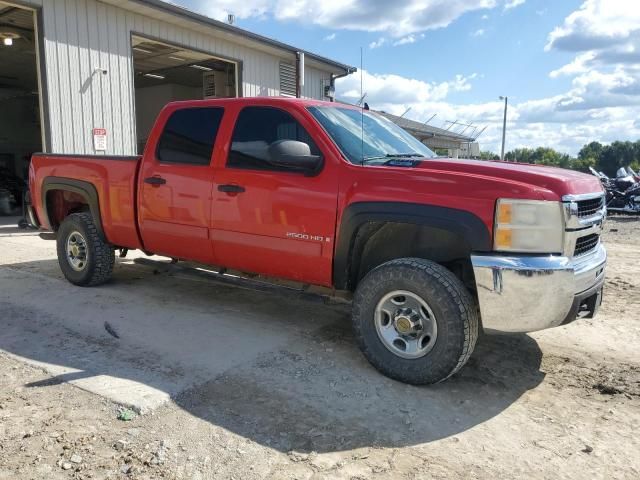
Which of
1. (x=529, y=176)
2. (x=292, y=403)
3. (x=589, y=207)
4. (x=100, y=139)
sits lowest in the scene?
(x=292, y=403)

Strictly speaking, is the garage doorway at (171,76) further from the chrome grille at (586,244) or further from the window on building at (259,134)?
the chrome grille at (586,244)

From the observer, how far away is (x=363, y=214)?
3730 mm

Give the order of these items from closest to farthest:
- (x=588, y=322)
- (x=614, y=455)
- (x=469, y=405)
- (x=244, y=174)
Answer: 1. (x=614, y=455)
2. (x=469, y=405)
3. (x=244, y=174)
4. (x=588, y=322)

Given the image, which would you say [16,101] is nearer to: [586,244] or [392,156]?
[392,156]

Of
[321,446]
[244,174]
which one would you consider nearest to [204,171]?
[244,174]

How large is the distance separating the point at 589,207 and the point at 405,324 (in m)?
1.50

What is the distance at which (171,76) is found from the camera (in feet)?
67.7

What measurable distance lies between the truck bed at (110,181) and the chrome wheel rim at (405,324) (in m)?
2.93

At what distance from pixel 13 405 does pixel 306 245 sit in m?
2.20

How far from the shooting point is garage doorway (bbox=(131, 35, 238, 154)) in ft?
49.6

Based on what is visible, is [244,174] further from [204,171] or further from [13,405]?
[13,405]

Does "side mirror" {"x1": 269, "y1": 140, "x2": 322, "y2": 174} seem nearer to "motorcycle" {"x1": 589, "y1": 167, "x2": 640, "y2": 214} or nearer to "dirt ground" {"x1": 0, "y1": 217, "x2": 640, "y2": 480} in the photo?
"dirt ground" {"x1": 0, "y1": 217, "x2": 640, "y2": 480}

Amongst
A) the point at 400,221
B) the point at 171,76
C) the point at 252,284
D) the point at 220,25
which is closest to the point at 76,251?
the point at 252,284

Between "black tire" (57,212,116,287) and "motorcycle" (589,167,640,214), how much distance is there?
1374 cm
